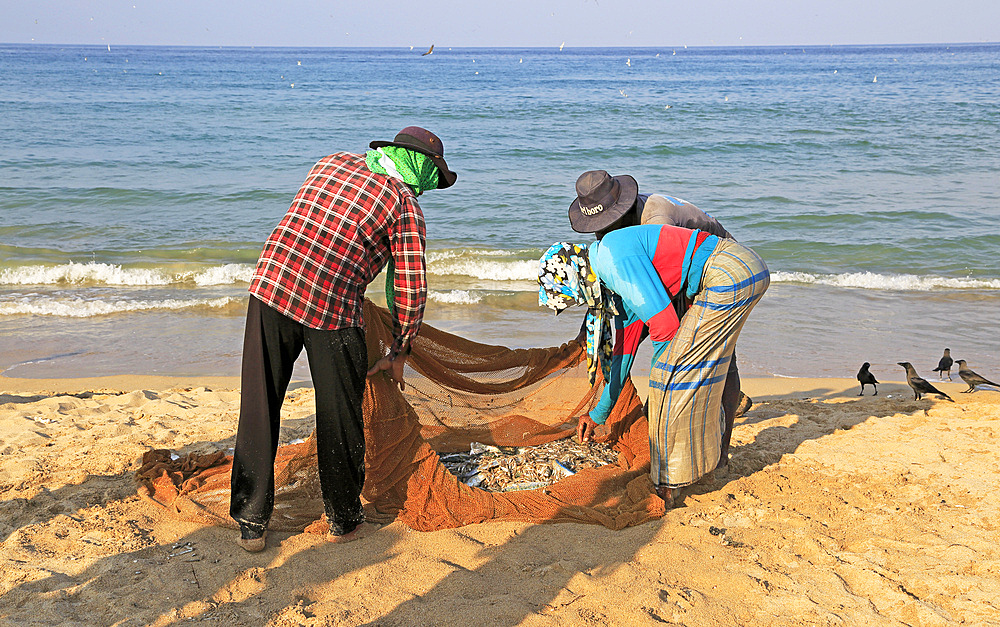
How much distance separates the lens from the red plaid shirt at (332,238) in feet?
10.2

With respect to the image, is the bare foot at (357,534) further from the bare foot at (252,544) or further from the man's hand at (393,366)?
the man's hand at (393,366)

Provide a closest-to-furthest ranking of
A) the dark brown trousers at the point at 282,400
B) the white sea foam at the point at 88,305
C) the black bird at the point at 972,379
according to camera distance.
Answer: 1. the dark brown trousers at the point at 282,400
2. the black bird at the point at 972,379
3. the white sea foam at the point at 88,305

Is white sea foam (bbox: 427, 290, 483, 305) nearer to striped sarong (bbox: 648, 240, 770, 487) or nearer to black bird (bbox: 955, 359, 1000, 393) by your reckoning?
black bird (bbox: 955, 359, 1000, 393)

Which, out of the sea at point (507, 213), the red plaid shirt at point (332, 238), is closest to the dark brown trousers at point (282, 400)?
the red plaid shirt at point (332, 238)

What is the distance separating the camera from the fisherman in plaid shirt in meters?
3.14

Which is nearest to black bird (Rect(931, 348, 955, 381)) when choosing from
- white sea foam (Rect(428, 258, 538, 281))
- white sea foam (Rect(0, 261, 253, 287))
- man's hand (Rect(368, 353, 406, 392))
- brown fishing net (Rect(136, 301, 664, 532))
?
brown fishing net (Rect(136, 301, 664, 532))

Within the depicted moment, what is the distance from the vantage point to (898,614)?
10.2ft

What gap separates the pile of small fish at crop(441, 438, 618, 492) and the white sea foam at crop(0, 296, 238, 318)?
5853 mm

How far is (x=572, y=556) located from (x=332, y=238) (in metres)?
1.82

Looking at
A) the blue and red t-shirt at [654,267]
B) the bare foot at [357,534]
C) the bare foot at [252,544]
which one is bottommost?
the bare foot at [357,534]

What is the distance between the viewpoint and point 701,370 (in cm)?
373

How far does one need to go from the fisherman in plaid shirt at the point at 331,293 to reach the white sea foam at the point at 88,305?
6390 mm

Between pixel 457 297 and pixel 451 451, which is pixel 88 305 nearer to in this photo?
pixel 457 297

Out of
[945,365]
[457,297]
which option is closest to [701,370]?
[945,365]
